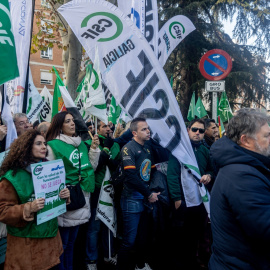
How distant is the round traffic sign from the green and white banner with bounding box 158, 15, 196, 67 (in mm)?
683

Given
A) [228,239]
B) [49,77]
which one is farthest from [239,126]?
[49,77]

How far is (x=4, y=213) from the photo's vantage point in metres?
2.26

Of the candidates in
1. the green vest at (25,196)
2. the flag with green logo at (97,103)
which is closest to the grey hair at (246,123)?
the green vest at (25,196)

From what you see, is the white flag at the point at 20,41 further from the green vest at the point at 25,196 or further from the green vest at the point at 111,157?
the green vest at the point at 25,196

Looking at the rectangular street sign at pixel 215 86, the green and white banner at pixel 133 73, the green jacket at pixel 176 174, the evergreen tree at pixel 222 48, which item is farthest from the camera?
the evergreen tree at pixel 222 48

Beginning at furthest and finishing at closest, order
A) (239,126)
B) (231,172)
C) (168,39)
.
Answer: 1. (168,39)
2. (239,126)
3. (231,172)

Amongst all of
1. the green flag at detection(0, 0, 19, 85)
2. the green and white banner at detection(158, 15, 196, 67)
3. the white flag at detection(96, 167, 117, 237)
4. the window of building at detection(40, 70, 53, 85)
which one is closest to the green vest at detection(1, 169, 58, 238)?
the green flag at detection(0, 0, 19, 85)

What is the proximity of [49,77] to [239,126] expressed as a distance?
105 feet

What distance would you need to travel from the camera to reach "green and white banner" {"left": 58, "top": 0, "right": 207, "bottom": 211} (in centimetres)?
306

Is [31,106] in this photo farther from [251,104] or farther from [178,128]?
[251,104]

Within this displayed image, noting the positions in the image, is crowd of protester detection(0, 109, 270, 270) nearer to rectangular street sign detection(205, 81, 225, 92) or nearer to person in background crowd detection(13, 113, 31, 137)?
person in background crowd detection(13, 113, 31, 137)

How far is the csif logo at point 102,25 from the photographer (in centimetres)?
312

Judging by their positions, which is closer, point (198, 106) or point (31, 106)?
point (31, 106)

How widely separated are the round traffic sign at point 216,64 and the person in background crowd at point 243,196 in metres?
4.00
